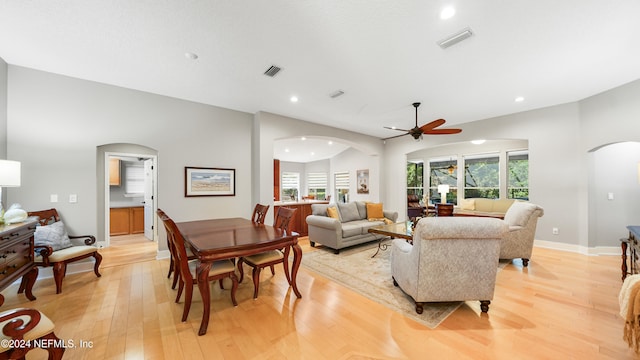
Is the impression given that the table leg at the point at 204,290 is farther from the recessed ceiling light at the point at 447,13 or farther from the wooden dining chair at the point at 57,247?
the recessed ceiling light at the point at 447,13

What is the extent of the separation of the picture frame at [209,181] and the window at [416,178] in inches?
222

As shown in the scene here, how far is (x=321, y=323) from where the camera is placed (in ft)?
7.16

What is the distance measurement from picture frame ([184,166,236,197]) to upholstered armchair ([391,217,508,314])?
371cm

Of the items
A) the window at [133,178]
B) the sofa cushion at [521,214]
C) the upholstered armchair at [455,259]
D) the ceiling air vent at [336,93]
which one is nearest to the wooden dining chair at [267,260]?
the upholstered armchair at [455,259]

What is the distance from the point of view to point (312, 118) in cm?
525

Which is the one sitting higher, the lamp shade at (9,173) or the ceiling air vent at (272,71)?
the ceiling air vent at (272,71)

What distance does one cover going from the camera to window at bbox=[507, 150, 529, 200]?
6.10 m

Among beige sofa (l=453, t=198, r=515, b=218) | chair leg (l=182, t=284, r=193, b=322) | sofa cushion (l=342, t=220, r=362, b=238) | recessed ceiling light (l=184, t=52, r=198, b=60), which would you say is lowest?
chair leg (l=182, t=284, r=193, b=322)

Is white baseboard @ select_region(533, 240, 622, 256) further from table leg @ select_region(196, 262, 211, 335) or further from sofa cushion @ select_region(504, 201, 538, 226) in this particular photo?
table leg @ select_region(196, 262, 211, 335)

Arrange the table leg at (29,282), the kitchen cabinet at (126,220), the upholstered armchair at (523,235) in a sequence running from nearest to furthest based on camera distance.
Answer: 1. the table leg at (29,282)
2. the upholstered armchair at (523,235)
3. the kitchen cabinet at (126,220)

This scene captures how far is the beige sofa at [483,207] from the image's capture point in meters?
6.13

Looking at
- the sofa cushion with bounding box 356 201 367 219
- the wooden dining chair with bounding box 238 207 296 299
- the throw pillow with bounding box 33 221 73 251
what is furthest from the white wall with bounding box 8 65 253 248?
the sofa cushion with bounding box 356 201 367 219

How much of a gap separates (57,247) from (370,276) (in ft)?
13.7

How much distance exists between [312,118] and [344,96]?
1369 millimetres
